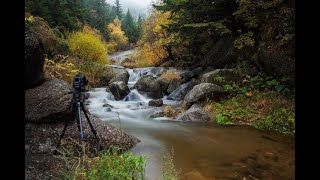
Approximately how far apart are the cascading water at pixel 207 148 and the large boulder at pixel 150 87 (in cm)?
539

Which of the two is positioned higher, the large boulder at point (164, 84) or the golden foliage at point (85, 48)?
the golden foliage at point (85, 48)

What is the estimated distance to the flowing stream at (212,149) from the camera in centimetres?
594

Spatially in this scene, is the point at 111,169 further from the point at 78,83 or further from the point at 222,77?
the point at 222,77

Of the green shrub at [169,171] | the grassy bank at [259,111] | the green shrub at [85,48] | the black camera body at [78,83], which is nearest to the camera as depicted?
the green shrub at [169,171]

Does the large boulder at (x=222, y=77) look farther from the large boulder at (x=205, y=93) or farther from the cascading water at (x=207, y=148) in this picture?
the cascading water at (x=207, y=148)

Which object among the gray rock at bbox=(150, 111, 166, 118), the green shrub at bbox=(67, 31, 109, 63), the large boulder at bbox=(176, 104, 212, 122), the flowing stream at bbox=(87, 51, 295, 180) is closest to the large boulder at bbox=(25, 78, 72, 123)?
the flowing stream at bbox=(87, 51, 295, 180)

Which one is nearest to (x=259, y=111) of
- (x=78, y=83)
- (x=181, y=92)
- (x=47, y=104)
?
(x=181, y=92)

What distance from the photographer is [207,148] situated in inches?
308

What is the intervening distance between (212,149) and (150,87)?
11.3 m

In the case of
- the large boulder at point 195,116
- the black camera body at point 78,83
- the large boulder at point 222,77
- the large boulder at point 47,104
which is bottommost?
the large boulder at point 195,116

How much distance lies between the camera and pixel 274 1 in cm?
1228

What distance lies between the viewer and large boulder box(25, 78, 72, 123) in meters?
6.90

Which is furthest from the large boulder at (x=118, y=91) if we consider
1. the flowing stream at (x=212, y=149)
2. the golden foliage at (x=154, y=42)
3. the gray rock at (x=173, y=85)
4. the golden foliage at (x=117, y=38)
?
the golden foliage at (x=117, y=38)
